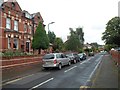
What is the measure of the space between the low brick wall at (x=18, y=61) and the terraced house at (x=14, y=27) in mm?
6876

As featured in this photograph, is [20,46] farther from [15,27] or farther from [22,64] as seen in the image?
[22,64]

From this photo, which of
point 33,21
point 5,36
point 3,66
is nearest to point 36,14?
point 33,21

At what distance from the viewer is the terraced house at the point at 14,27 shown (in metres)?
36.5

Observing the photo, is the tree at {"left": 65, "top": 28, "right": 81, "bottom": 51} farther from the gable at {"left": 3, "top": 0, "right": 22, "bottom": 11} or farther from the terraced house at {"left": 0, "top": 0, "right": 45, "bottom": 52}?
the gable at {"left": 3, "top": 0, "right": 22, "bottom": 11}

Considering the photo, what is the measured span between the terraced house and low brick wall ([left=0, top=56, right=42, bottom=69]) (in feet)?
22.6

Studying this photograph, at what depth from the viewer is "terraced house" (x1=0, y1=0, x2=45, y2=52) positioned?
3649cm

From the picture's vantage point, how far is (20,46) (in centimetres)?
4166

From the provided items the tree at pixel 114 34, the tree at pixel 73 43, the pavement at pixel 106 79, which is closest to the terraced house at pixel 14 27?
the tree at pixel 114 34

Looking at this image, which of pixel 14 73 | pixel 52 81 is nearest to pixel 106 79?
Answer: pixel 52 81

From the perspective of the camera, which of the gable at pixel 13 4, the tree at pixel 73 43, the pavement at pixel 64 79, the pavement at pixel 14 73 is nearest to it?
the pavement at pixel 64 79

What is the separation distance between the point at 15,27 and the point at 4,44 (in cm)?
529

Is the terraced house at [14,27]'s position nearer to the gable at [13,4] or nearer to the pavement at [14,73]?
the gable at [13,4]

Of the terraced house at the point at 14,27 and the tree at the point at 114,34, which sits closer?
the tree at the point at 114,34

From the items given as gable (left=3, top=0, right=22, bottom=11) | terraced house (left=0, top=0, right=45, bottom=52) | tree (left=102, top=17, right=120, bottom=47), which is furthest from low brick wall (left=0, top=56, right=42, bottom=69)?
gable (left=3, top=0, right=22, bottom=11)
